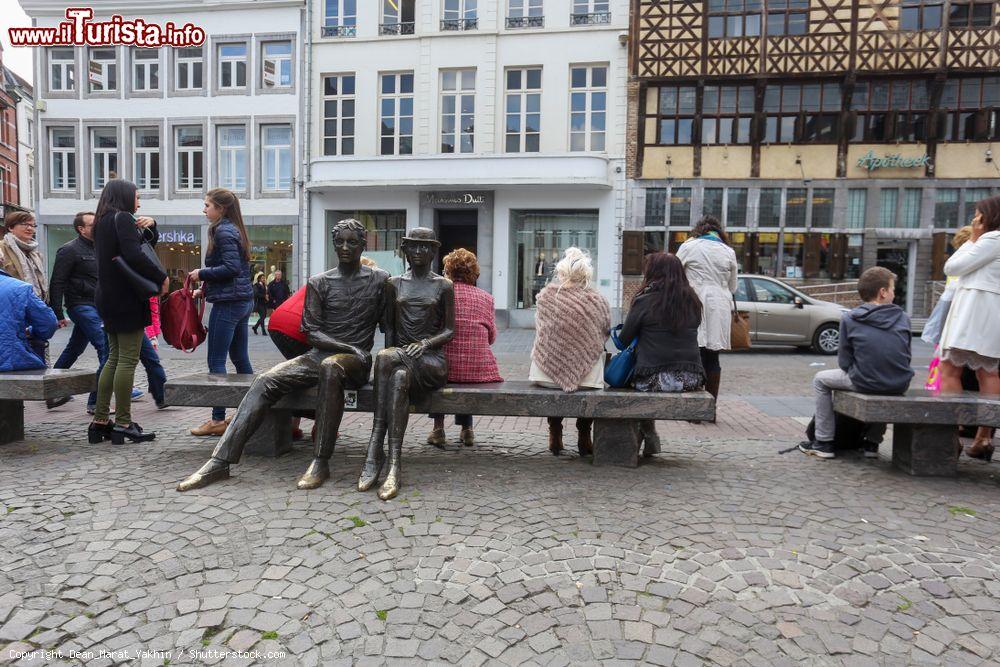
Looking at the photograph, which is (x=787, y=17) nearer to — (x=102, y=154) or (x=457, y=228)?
(x=457, y=228)

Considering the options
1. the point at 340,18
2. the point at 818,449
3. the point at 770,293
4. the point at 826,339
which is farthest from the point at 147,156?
the point at 818,449

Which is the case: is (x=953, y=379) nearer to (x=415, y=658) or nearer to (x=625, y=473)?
(x=625, y=473)

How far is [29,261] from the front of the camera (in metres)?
6.93

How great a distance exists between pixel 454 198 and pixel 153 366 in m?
16.5

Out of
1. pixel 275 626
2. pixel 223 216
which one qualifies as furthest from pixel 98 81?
pixel 275 626

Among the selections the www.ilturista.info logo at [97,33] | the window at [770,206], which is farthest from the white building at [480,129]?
the www.ilturista.info logo at [97,33]

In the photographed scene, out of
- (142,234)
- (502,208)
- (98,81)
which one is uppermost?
(98,81)

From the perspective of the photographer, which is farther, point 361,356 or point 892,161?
point 892,161

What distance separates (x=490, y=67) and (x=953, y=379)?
19.6 m

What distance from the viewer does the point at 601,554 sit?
10.7 feet

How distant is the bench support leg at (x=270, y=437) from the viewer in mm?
4863

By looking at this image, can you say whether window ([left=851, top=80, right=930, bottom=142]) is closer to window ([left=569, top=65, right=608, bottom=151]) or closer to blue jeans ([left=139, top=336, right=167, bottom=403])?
window ([left=569, top=65, right=608, bottom=151])

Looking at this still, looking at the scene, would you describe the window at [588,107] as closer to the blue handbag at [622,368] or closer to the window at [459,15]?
the window at [459,15]

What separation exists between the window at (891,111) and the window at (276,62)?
729 inches
